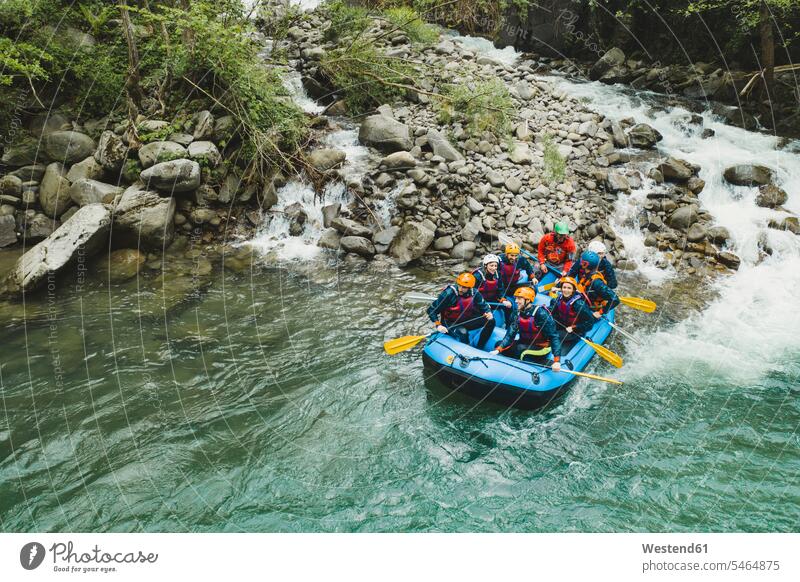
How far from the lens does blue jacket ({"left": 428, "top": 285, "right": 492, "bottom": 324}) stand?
6547mm

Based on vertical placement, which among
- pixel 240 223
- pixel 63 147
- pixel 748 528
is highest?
pixel 63 147

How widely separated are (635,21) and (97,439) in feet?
57.5

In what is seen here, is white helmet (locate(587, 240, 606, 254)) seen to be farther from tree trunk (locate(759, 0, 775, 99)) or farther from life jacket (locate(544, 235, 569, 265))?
tree trunk (locate(759, 0, 775, 99))

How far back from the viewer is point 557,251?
852 centimetres

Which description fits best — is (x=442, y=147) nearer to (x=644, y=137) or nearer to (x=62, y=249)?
(x=644, y=137)

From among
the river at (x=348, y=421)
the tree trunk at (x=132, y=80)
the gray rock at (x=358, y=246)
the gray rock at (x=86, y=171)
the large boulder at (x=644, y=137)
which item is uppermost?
the tree trunk at (x=132, y=80)

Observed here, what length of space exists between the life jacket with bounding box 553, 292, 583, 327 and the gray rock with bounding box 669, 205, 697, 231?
525 centimetres

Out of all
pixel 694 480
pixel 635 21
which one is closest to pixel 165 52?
pixel 694 480

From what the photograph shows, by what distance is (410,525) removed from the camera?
468cm

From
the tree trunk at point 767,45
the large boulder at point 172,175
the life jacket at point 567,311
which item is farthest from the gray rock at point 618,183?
the large boulder at point 172,175

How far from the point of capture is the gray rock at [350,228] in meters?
9.94

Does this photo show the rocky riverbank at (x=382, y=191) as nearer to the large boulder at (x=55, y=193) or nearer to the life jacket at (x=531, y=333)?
the large boulder at (x=55, y=193)

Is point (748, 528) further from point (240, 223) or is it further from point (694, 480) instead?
point (240, 223)

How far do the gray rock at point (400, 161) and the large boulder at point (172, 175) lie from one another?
400cm
